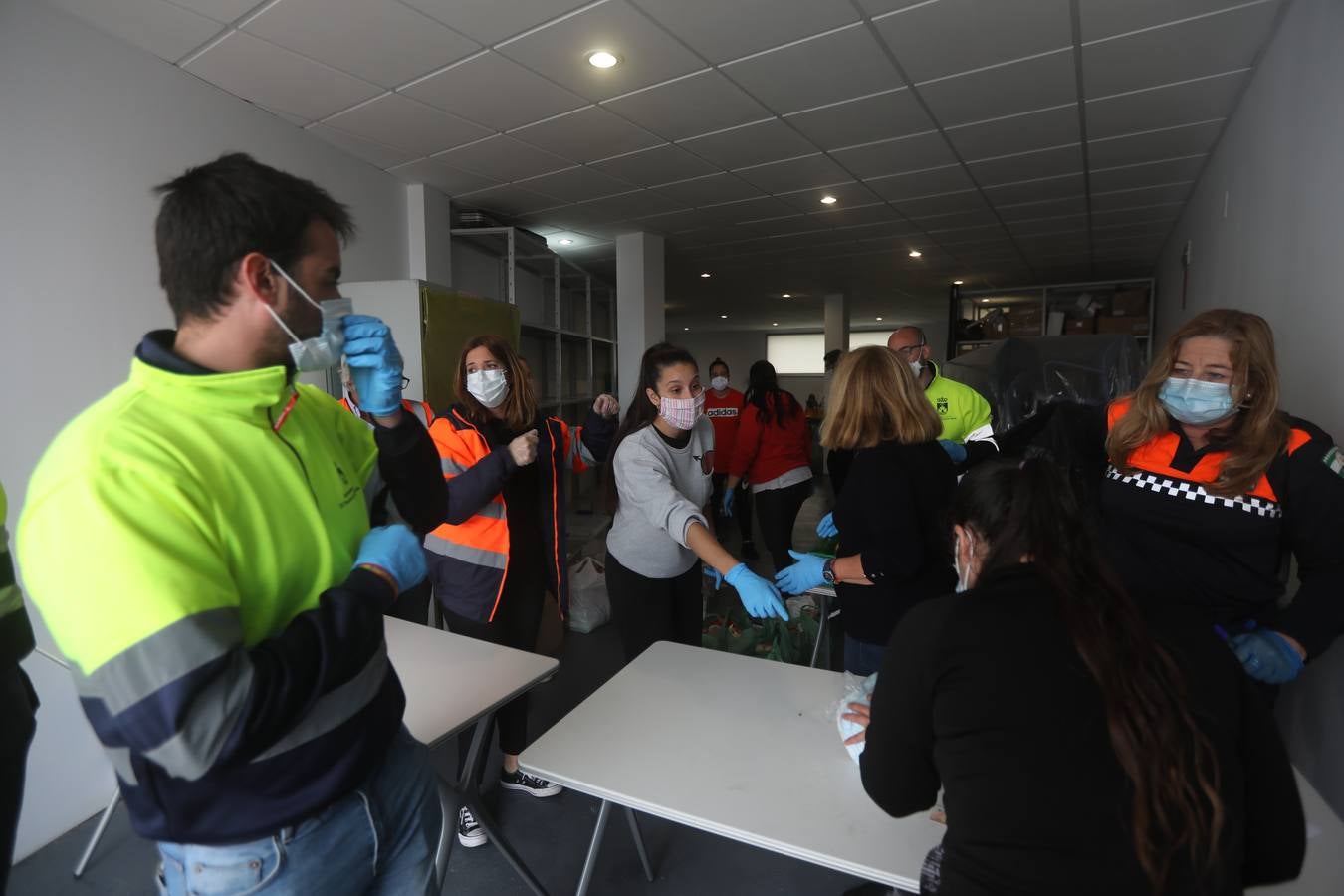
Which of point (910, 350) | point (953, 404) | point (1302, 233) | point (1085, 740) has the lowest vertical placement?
point (1085, 740)

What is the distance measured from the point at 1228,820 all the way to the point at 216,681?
3.58 ft

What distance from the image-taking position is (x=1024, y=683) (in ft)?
2.49

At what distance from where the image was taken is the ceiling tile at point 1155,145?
10.5ft

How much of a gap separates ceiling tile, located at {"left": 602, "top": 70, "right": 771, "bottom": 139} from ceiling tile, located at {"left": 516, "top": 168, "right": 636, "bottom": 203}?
76cm

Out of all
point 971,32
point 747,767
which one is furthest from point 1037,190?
point 747,767

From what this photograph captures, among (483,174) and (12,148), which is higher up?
(483,174)

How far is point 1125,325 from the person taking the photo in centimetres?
644

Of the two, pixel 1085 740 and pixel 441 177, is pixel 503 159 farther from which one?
pixel 1085 740

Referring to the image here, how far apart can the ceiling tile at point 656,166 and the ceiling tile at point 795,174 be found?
29 centimetres

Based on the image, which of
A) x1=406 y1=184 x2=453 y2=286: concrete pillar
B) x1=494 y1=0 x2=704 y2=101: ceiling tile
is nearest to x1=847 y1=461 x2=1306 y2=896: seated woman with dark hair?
x1=494 y1=0 x2=704 y2=101: ceiling tile

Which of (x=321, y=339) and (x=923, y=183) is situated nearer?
(x=321, y=339)

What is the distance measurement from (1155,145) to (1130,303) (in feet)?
12.4

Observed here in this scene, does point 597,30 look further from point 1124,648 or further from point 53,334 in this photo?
point 1124,648

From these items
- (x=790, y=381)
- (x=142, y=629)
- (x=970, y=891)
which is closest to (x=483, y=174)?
(x=142, y=629)
